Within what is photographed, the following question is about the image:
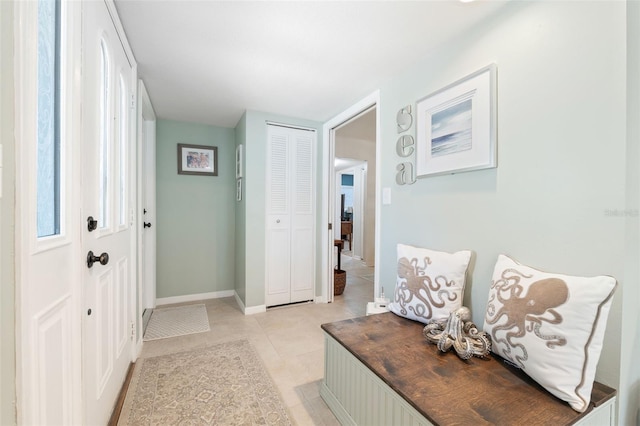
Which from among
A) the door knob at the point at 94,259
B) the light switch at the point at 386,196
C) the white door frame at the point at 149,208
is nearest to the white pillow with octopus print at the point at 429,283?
the light switch at the point at 386,196

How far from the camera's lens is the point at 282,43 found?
1.79 metres

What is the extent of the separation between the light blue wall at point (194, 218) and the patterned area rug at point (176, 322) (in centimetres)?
38

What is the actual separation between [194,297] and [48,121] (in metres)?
3.06

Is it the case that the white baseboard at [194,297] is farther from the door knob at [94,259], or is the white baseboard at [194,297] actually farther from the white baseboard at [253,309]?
the door knob at [94,259]

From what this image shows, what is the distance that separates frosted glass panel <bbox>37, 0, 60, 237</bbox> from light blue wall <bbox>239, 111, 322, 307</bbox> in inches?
82.1

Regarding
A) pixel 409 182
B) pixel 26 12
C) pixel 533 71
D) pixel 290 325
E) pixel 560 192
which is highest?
pixel 533 71

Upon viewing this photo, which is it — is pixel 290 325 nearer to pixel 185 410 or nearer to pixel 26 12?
pixel 185 410

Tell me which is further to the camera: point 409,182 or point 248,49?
point 409,182

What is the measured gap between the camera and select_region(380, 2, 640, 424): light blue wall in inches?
42.8

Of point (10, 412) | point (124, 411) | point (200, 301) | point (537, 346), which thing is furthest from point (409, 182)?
point (200, 301)

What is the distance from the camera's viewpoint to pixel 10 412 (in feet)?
2.11

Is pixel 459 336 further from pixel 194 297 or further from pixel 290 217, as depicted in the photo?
pixel 194 297

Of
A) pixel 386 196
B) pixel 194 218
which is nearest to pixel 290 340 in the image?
pixel 386 196

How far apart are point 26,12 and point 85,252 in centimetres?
84
